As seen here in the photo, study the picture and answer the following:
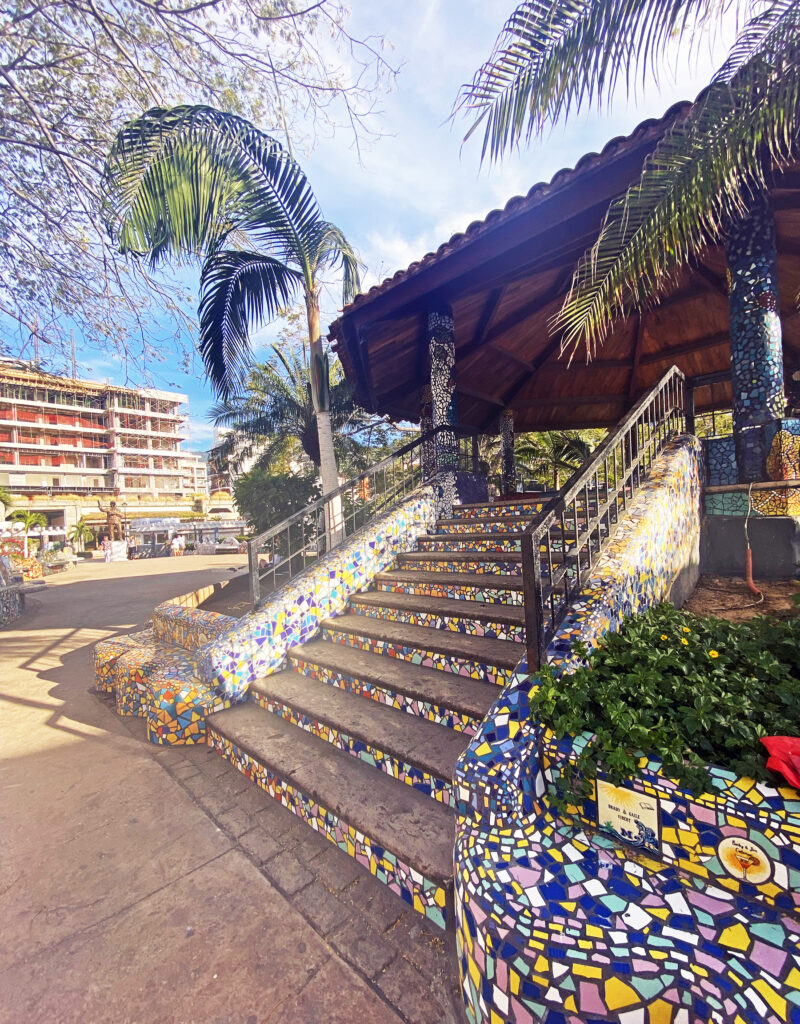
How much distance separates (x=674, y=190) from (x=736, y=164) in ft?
1.07

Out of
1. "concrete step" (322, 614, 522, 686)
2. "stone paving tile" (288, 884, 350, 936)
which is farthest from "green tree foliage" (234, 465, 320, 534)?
"stone paving tile" (288, 884, 350, 936)

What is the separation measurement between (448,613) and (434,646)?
0.40 meters

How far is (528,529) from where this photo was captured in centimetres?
239

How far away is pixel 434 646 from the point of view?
3.28 meters

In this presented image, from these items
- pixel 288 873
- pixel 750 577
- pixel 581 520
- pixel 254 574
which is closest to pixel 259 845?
pixel 288 873

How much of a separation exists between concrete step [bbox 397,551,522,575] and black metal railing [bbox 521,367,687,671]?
426mm

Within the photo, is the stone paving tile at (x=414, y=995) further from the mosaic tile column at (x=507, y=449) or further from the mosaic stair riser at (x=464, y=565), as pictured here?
the mosaic tile column at (x=507, y=449)

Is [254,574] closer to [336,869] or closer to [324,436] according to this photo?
[324,436]

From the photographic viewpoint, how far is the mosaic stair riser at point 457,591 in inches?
146

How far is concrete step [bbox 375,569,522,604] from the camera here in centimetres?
→ 371

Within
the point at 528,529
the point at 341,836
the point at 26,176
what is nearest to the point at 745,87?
the point at 528,529

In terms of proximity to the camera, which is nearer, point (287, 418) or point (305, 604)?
point (305, 604)

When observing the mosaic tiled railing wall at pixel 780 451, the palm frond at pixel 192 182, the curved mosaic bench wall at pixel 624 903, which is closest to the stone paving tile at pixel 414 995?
the curved mosaic bench wall at pixel 624 903

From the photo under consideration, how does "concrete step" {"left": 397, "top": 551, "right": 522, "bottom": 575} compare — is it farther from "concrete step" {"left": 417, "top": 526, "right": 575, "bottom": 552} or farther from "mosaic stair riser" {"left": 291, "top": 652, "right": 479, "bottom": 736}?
"mosaic stair riser" {"left": 291, "top": 652, "right": 479, "bottom": 736}
